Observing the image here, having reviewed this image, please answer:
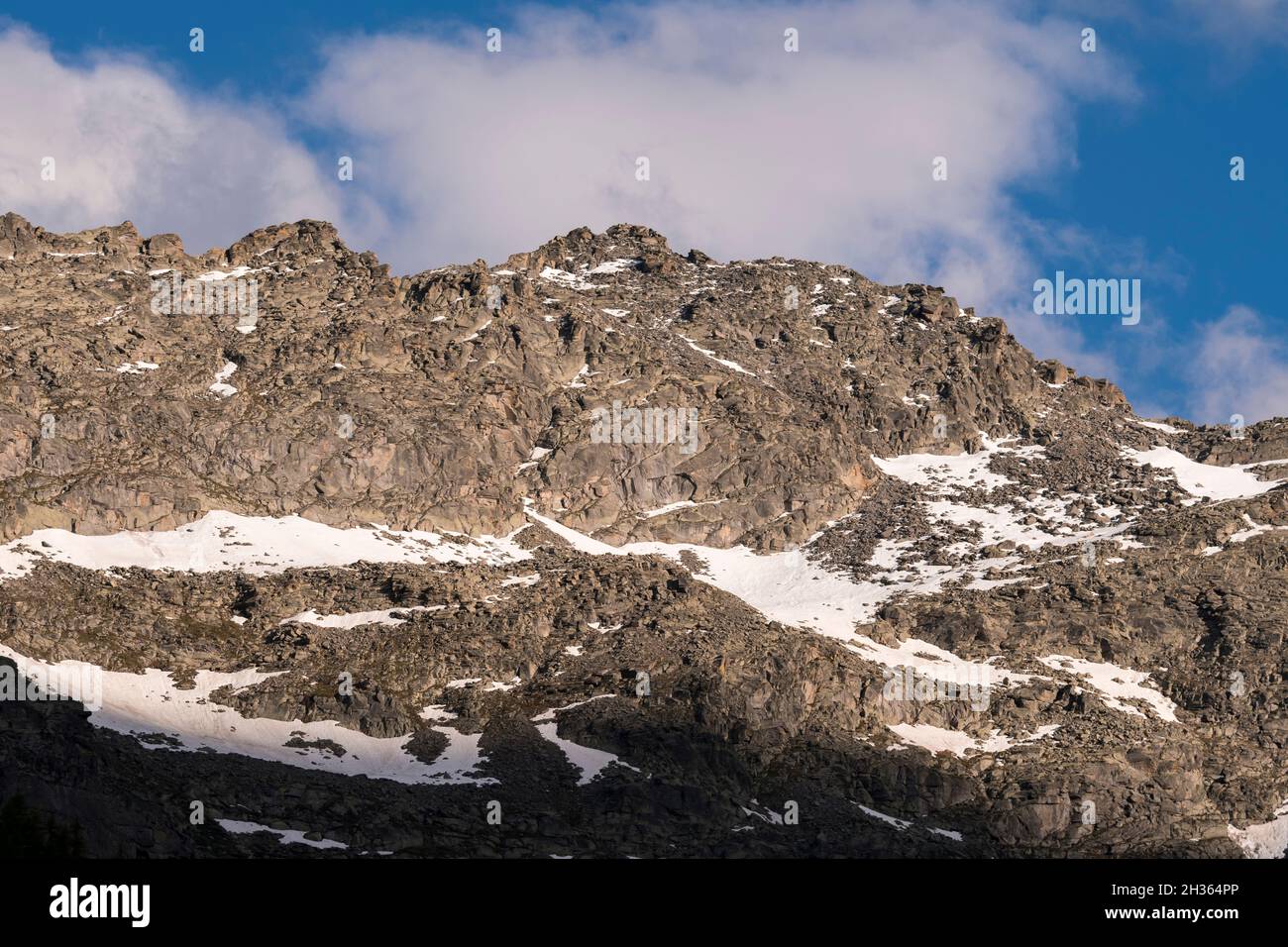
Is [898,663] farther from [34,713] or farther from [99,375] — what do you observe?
[99,375]

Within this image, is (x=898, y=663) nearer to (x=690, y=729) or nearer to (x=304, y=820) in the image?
(x=690, y=729)

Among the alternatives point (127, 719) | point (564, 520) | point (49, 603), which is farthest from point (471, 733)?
point (564, 520)

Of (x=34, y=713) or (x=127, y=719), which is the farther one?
(x=127, y=719)

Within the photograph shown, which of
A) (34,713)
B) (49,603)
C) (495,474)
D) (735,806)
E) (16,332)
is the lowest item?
(735,806)

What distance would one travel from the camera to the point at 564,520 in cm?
19975

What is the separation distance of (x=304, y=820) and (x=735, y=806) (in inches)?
1384

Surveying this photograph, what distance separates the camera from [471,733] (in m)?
142
